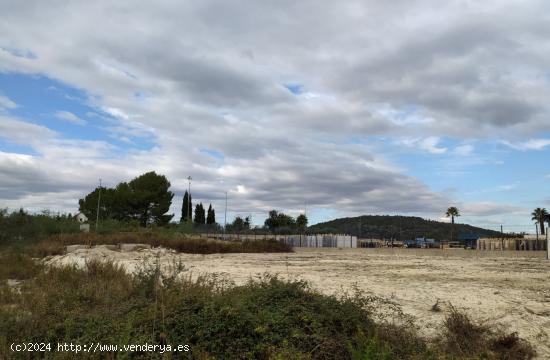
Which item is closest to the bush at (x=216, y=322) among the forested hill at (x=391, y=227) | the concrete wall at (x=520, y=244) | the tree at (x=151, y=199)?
the concrete wall at (x=520, y=244)

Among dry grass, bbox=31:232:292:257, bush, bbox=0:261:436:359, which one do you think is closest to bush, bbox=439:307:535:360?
bush, bbox=0:261:436:359

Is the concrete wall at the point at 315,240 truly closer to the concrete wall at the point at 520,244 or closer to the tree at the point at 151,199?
the tree at the point at 151,199

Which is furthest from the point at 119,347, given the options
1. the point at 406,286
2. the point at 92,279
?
the point at 406,286

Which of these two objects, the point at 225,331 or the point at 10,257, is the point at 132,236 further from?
the point at 225,331

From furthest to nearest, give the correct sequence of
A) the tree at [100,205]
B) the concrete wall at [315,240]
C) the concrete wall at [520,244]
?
1. the tree at [100,205]
2. the concrete wall at [315,240]
3. the concrete wall at [520,244]

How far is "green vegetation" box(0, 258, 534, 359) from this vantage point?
21.3ft

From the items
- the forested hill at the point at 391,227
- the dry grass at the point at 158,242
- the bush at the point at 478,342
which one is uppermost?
the forested hill at the point at 391,227

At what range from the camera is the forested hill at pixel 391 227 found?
192 ft

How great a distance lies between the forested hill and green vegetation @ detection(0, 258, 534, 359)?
48.8 meters

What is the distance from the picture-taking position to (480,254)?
118 ft

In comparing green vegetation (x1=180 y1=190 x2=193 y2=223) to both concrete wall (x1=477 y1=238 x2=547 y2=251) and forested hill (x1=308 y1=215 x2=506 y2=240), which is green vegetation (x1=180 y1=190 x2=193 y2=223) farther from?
concrete wall (x1=477 y1=238 x2=547 y2=251)

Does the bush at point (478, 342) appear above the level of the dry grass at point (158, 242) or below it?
below

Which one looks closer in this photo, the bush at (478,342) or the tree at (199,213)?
the bush at (478,342)

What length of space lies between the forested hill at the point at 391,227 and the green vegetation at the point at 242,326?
4882 cm
